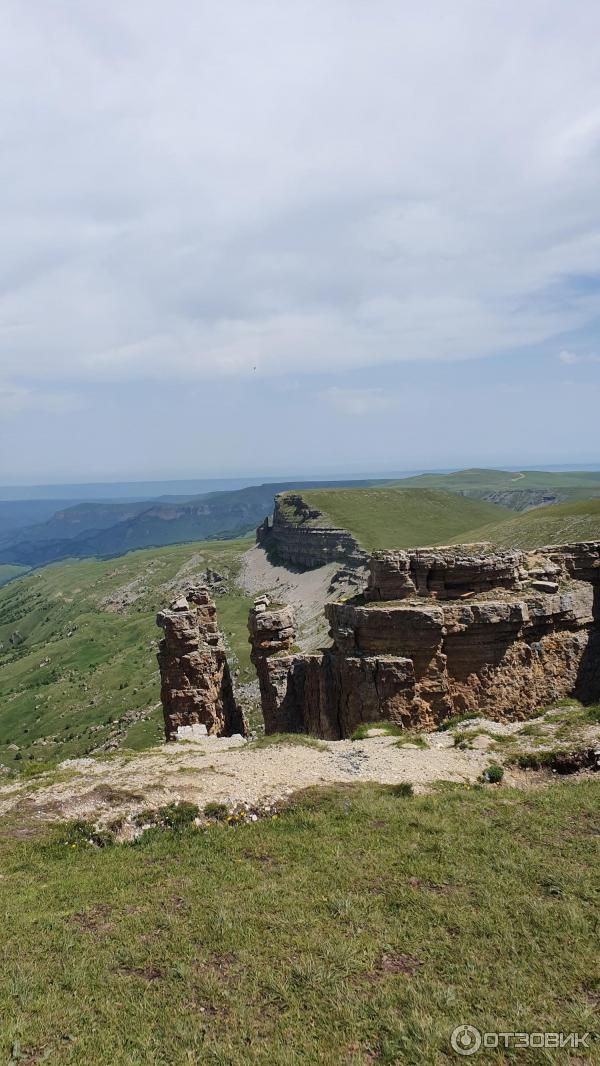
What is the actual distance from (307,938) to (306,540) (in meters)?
140

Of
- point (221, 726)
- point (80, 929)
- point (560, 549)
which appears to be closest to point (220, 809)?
point (80, 929)

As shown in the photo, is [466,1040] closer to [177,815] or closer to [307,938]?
[307,938]

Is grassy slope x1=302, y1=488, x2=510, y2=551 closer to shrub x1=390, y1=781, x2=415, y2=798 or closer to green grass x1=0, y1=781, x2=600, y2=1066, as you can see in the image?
shrub x1=390, y1=781, x2=415, y2=798

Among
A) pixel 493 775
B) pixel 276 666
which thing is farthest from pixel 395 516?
pixel 493 775

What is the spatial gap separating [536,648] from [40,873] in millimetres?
22129

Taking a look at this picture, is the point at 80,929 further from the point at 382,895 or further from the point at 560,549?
the point at 560,549

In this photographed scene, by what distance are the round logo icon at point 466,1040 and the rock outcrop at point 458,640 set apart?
17.2 m

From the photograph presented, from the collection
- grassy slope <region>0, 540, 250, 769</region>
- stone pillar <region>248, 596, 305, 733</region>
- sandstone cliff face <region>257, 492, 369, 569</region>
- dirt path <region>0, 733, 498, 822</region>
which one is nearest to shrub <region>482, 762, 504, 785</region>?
dirt path <region>0, 733, 498, 822</region>

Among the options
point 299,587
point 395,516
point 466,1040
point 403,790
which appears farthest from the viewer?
point 395,516

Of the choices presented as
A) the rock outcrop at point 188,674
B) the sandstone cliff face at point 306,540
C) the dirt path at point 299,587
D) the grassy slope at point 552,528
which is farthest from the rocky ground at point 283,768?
the sandstone cliff face at point 306,540

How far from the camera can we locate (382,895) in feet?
40.2

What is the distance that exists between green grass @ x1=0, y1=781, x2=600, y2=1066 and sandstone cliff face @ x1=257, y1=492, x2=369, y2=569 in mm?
111979

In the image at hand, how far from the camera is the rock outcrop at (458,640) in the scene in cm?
2603

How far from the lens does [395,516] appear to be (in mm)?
170125
